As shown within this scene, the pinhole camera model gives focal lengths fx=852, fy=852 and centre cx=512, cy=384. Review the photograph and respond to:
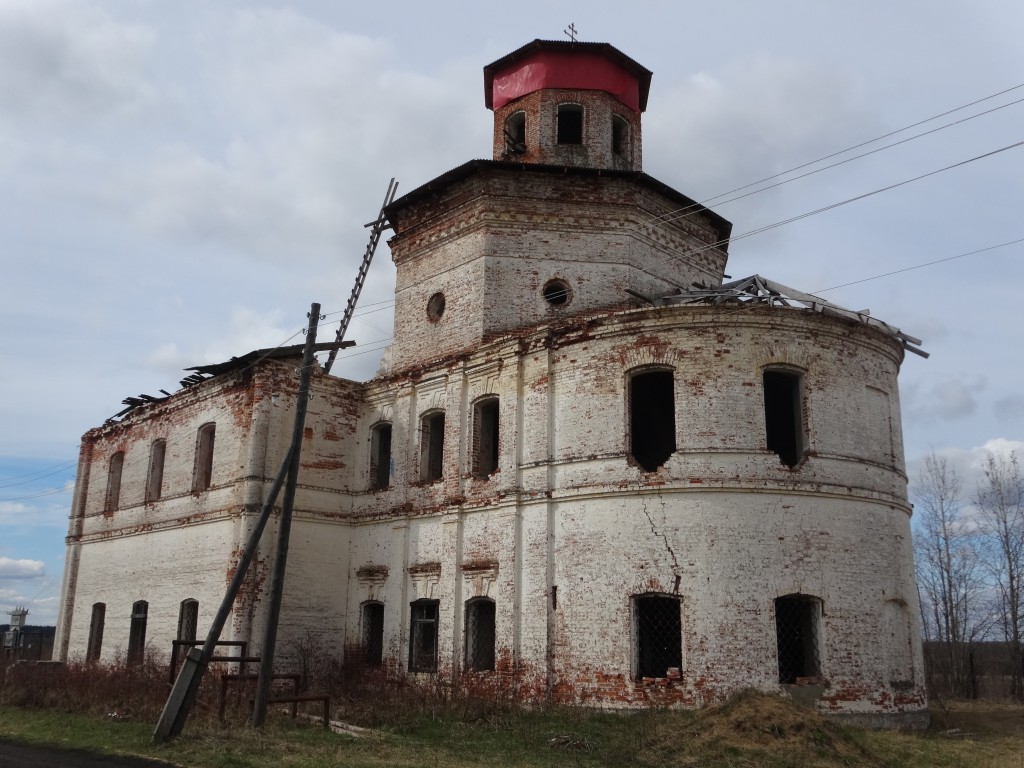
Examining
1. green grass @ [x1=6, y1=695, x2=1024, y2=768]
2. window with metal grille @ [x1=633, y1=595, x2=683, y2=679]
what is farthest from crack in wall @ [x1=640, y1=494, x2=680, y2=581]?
green grass @ [x1=6, y1=695, x2=1024, y2=768]

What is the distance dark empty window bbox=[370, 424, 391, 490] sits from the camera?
2009 centimetres

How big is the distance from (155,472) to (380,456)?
699cm

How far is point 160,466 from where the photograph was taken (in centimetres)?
2319

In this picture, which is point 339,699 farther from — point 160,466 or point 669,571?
point 160,466

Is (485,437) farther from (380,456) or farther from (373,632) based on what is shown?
(373,632)

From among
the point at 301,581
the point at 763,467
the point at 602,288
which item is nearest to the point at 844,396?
the point at 763,467

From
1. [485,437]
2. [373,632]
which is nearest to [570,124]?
[485,437]

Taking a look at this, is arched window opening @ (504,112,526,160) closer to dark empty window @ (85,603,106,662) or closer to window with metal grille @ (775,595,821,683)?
window with metal grille @ (775,595,821,683)

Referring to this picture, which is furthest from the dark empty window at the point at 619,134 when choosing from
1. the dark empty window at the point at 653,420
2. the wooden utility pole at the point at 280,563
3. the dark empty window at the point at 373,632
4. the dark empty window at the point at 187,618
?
the dark empty window at the point at 187,618

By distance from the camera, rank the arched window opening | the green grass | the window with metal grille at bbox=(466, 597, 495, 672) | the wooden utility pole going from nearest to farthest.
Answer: the green grass < the wooden utility pole < the window with metal grille at bbox=(466, 597, 495, 672) < the arched window opening

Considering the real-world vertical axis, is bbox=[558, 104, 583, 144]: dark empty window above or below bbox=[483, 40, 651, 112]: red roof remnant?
below

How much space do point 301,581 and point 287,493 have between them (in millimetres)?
6559

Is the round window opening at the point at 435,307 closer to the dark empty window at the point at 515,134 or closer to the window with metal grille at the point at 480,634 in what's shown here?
the dark empty window at the point at 515,134

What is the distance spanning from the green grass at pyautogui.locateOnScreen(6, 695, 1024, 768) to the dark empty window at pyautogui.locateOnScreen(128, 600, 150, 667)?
26.2ft
